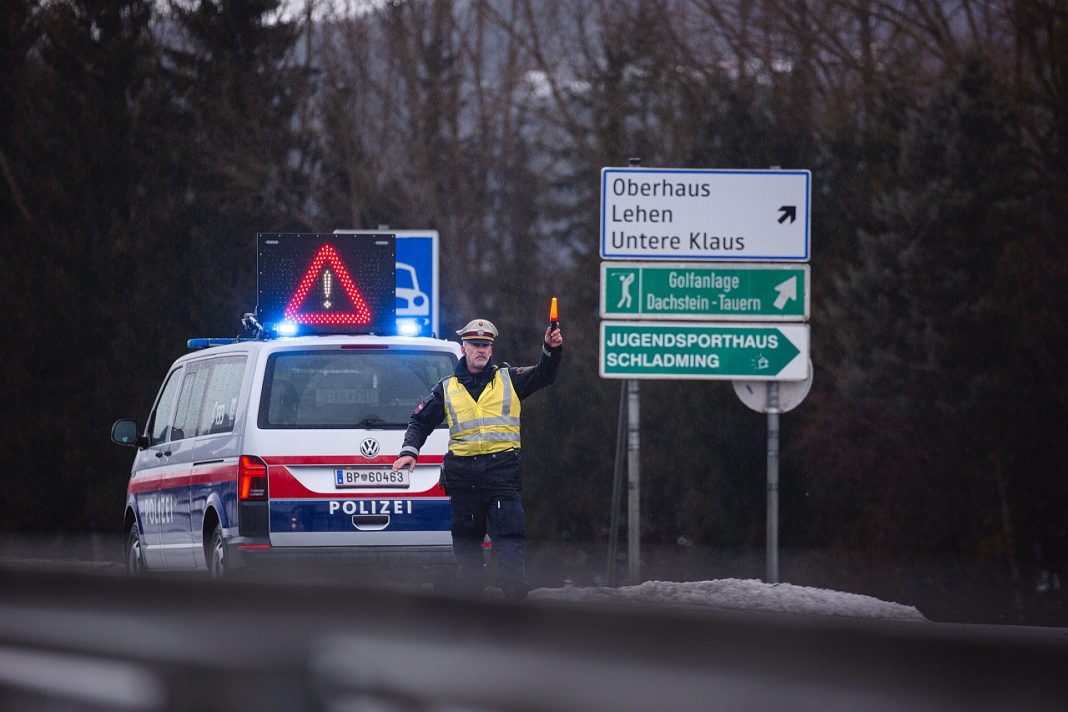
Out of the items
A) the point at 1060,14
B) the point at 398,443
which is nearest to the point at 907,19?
the point at 1060,14

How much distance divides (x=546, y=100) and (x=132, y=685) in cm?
3545

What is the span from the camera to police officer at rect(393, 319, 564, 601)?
10.2m

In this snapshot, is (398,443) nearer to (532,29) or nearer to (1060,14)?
(1060,14)

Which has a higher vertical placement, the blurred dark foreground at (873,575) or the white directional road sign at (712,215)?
the white directional road sign at (712,215)

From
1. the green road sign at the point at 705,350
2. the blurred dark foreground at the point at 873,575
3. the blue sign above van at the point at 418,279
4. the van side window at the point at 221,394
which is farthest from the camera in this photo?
the blue sign above van at the point at 418,279

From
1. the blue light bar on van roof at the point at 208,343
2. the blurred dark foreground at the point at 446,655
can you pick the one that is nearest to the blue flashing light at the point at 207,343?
the blue light bar on van roof at the point at 208,343

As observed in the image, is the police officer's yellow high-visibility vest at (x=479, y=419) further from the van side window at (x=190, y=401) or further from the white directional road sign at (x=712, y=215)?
the white directional road sign at (x=712, y=215)

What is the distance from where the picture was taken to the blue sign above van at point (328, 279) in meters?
14.3

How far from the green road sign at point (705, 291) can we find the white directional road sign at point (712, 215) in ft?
0.38

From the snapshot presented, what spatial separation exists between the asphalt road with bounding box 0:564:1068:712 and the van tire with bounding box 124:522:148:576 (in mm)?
10968

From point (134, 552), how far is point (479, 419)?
4704mm

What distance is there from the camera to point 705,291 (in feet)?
48.1

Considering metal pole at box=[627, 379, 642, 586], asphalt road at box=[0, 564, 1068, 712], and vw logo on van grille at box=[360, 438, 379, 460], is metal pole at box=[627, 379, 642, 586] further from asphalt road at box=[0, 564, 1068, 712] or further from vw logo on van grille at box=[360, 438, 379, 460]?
asphalt road at box=[0, 564, 1068, 712]

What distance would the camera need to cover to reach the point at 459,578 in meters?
10.1
